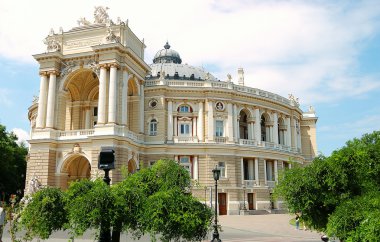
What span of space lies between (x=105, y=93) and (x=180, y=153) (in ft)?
35.4

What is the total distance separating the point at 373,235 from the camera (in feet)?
27.9

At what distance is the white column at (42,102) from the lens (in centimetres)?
4022

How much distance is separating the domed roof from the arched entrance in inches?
1004

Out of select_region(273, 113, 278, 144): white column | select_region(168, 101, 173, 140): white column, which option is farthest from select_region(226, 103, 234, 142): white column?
select_region(273, 113, 278, 144): white column

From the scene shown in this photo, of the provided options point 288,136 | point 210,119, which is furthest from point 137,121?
point 288,136

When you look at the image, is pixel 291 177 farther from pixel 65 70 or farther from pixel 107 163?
pixel 65 70

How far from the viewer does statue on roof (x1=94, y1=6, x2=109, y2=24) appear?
42.6 metres

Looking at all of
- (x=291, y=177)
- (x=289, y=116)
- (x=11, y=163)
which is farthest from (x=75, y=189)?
(x=11, y=163)

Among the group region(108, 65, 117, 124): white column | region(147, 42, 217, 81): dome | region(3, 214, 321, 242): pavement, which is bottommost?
region(3, 214, 321, 242): pavement

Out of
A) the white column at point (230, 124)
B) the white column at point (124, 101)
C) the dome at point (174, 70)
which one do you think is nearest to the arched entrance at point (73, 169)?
the white column at point (124, 101)

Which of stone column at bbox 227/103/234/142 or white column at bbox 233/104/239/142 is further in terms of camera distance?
white column at bbox 233/104/239/142

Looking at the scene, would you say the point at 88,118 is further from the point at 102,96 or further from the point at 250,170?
the point at 250,170

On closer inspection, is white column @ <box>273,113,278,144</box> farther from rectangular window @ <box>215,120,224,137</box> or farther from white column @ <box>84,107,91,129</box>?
white column @ <box>84,107,91,129</box>

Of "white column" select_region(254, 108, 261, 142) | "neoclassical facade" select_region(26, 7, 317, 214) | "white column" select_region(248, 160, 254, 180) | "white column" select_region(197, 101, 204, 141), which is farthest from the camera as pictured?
"white column" select_region(254, 108, 261, 142)
